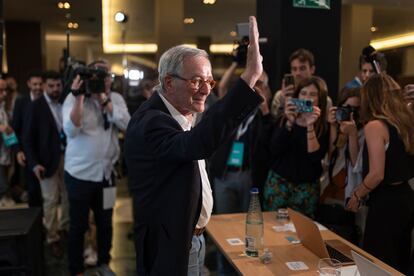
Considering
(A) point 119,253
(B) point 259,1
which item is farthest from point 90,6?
(A) point 119,253

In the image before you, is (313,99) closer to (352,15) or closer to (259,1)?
(259,1)

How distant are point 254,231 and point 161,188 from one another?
64 cm

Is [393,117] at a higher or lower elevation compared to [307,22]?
lower

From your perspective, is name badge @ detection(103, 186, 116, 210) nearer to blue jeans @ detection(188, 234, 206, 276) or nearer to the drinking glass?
blue jeans @ detection(188, 234, 206, 276)

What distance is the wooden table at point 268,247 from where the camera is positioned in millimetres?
1620

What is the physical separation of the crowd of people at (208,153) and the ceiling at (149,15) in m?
1.11

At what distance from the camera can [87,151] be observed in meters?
2.89

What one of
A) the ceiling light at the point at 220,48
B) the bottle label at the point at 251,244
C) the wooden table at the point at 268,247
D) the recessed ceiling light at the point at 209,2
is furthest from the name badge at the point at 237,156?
the ceiling light at the point at 220,48

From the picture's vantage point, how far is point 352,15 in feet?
25.4

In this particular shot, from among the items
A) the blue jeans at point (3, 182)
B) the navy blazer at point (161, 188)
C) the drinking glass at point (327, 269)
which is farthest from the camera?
the blue jeans at point (3, 182)

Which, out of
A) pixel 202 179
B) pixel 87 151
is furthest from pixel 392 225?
pixel 87 151

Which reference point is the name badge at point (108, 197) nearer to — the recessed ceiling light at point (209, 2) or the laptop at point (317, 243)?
the laptop at point (317, 243)

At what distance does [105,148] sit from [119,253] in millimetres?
1191

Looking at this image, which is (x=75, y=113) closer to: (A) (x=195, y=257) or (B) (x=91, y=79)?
(B) (x=91, y=79)
